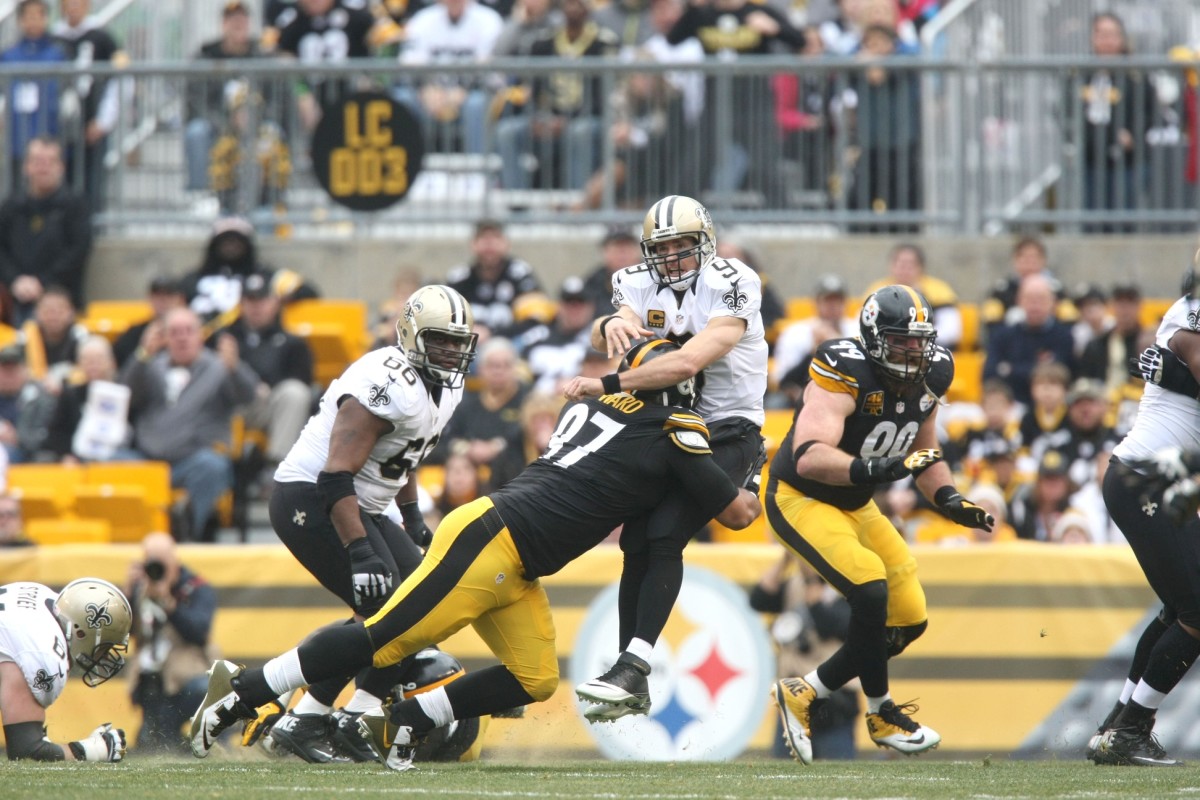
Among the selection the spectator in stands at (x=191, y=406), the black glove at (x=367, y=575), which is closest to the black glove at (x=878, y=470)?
the black glove at (x=367, y=575)

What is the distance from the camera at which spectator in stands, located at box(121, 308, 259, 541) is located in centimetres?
1177

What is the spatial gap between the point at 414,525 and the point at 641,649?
149 centimetres

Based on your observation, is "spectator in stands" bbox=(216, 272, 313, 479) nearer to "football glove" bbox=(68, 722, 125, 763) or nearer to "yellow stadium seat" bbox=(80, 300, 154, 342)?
"yellow stadium seat" bbox=(80, 300, 154, 342)

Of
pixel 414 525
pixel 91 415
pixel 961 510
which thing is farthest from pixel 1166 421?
pixel 91 415

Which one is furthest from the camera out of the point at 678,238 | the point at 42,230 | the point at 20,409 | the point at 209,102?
the point at 209,102

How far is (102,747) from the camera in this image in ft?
24.4

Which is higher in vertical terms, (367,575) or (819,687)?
(367,575)

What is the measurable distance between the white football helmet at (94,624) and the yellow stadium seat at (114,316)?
5872mm

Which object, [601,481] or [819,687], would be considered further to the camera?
[819,687]

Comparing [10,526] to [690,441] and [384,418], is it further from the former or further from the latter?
[690,441]

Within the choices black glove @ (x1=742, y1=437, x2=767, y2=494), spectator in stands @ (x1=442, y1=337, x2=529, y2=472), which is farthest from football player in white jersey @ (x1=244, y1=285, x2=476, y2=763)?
spectator in stands @ (x1=442, y1=337, x2=529, y2=472)

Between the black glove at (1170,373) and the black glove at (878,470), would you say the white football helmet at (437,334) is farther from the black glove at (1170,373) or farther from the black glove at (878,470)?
the black glove at (1170,373)

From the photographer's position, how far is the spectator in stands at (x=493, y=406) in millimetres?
11643

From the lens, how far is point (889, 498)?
1092cm
